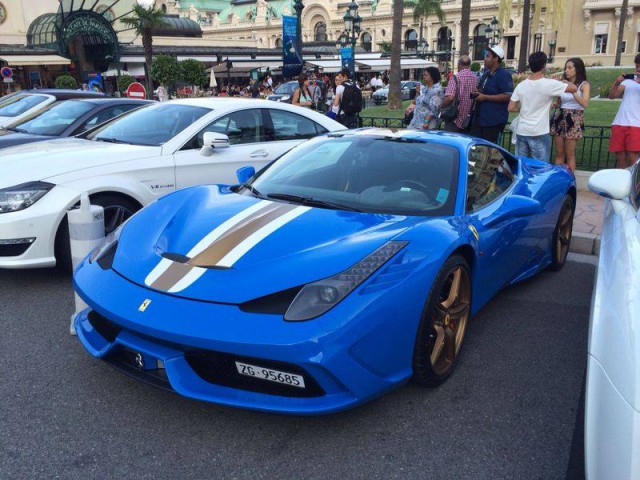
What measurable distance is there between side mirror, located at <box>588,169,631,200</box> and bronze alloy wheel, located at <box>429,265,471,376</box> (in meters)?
0.80

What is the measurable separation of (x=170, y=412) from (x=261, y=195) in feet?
4.52

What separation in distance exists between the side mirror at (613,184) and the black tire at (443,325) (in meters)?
0.78

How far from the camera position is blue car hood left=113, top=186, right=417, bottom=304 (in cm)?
256

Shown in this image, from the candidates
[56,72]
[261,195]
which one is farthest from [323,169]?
[56,72]

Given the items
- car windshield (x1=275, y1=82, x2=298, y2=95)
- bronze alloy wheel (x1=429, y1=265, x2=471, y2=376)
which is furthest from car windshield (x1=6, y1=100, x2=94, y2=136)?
car windshield (x1=275, y1=82, x2=298, y2=95)

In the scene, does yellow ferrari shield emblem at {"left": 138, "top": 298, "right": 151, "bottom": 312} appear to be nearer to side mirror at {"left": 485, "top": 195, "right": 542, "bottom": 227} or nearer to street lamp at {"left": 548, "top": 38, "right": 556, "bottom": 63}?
side mirror at {"left": 485, "top": 195, "right": 542, "bottom": 227}

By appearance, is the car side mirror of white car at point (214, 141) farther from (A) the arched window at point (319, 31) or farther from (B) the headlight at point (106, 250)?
(A) the arched window at point (319, 31)

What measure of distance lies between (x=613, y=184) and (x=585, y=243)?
2888 mm

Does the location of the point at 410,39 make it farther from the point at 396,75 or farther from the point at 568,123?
the point at 568,123

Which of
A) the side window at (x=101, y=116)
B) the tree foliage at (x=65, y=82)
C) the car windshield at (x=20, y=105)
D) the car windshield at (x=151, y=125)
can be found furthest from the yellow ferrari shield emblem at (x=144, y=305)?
the tree foliage at (x=65, y=82)

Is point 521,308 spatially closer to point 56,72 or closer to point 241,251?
point 241,251

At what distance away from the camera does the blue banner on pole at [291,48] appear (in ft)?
47.4

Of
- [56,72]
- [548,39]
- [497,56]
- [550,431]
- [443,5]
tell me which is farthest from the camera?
[443,5]

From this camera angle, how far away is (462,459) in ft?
8.18
